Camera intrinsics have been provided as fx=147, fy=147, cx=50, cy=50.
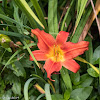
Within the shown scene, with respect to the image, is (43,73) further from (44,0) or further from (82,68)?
(44,0)

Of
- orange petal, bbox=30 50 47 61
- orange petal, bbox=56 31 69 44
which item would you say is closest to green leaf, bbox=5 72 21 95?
orange petal, bbox=30 50 47 61

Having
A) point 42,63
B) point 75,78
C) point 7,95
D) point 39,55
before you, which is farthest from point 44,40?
point 7,95

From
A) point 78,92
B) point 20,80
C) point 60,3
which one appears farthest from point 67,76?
point 60,3

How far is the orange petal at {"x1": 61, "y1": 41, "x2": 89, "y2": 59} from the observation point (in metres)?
0.72

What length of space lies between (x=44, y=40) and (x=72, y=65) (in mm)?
191

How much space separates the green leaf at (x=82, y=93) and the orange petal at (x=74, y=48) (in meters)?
0.19

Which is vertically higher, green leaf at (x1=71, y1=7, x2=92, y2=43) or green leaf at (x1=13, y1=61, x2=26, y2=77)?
green leaf at (x1=71, y1=7, x2=92, y2=43)

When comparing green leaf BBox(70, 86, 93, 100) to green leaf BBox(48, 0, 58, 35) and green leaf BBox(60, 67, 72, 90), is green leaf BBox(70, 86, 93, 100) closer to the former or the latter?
green leaf BBox(60, 67, 72, 90)

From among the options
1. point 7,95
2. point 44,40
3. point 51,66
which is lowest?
point 7,95

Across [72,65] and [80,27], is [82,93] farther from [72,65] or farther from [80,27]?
→ [80,27]

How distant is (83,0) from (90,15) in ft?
0.60

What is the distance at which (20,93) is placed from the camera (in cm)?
94

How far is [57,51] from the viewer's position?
2.77 feet

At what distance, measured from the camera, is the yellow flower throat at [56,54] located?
82cm
